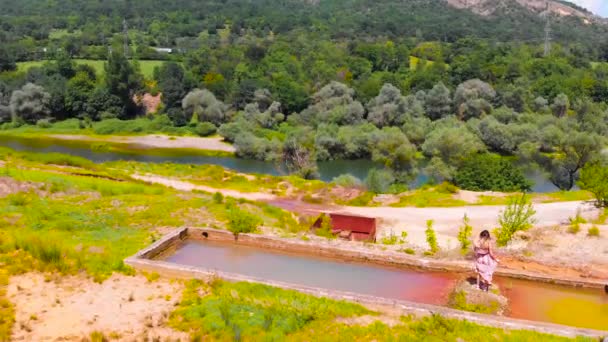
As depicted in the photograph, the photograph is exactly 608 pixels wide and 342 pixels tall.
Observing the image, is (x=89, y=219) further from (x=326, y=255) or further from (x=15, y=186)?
(x=326, y=255)

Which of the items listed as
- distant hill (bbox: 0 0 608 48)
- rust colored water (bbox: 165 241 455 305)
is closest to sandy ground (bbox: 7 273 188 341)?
rust colored water (bbox: 165 241 455 305)

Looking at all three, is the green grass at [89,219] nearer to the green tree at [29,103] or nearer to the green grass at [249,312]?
the green grass at [249,312]

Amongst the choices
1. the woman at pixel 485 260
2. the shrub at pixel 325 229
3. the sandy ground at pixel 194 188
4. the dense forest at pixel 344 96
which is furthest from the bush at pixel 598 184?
the woman at pixel 485 260

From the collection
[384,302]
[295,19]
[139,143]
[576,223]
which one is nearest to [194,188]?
[576,223]

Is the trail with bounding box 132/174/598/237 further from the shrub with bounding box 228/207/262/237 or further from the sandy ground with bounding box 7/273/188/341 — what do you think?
the sandy ground with bounding box 7/273/188/341

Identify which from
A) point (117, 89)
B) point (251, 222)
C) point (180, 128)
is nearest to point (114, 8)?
point (117, 89)

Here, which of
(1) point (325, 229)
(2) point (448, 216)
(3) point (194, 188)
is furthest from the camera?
(3) point (194, 188)
